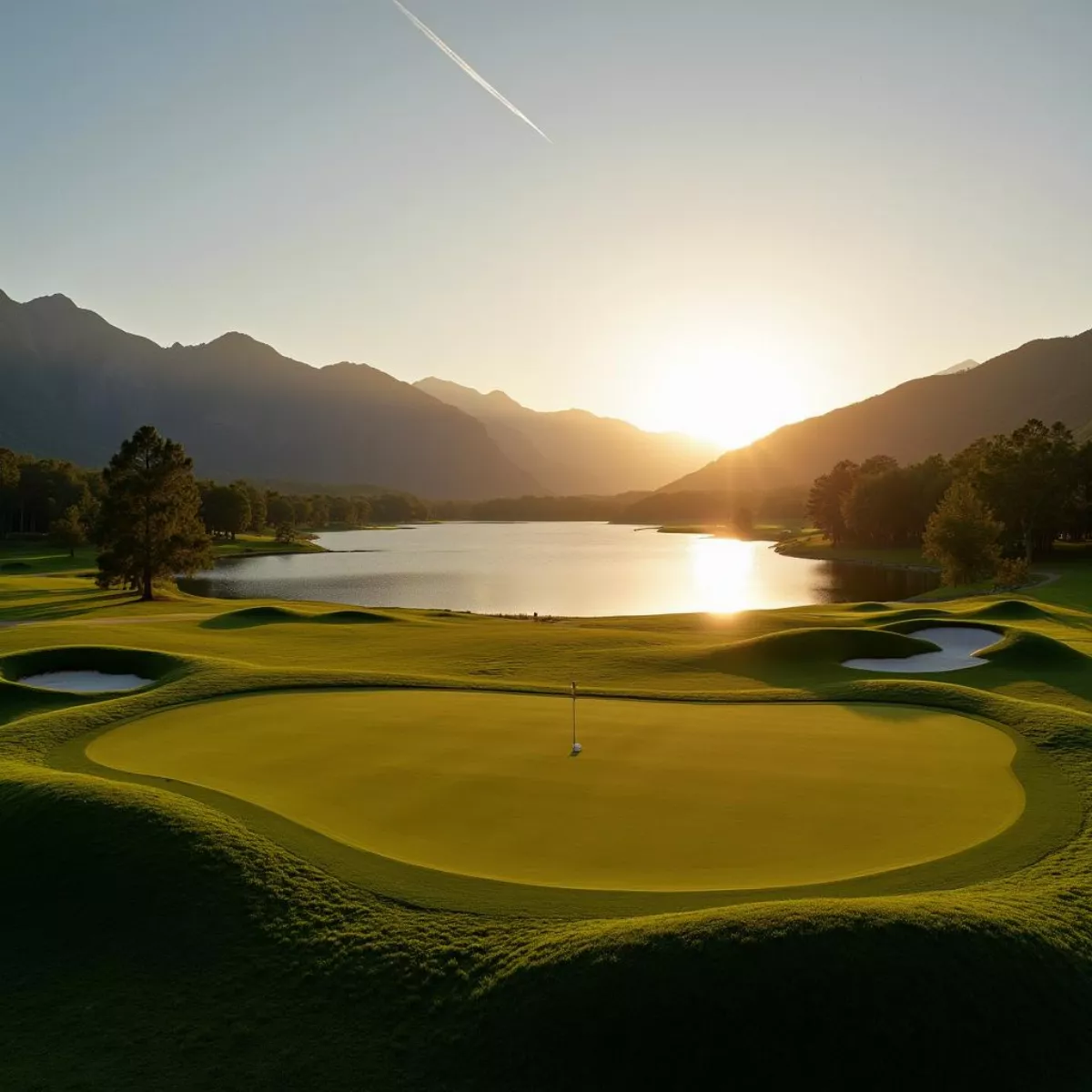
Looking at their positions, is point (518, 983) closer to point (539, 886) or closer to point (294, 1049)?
point (539, 886)

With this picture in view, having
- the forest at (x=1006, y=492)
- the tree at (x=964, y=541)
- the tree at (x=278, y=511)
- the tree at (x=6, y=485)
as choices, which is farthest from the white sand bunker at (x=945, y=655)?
the tree at (x=278, y=511)

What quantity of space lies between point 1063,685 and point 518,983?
71.3 feet

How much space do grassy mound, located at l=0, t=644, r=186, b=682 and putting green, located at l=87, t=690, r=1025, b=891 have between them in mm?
7558

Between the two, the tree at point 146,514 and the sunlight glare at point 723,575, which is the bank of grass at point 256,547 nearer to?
the tree at point 146,514

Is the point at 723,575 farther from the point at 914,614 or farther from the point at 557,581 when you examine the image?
the point at 914,614

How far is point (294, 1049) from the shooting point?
23.0 ft

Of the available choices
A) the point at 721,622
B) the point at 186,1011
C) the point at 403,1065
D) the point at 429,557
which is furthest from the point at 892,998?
the point at 429,557

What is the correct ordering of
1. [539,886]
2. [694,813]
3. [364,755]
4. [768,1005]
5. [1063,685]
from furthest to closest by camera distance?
[1063,685]
[364,755]
[694,813]
[539,886]
[768,1005]

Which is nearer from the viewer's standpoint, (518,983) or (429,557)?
(518,983)

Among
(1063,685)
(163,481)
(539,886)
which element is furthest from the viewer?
(163,481)

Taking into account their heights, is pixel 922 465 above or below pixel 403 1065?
above

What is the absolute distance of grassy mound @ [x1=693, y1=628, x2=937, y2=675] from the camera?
2548 centimetres

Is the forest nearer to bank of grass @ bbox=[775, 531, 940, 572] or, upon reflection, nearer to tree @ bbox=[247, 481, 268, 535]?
bank of grass @ bbox=[775, 531, 940, 572]

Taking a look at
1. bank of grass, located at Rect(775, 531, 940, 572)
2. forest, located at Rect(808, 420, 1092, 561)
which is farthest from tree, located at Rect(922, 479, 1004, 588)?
bank of grass, located at Rect(775, 531, 940, 572)
